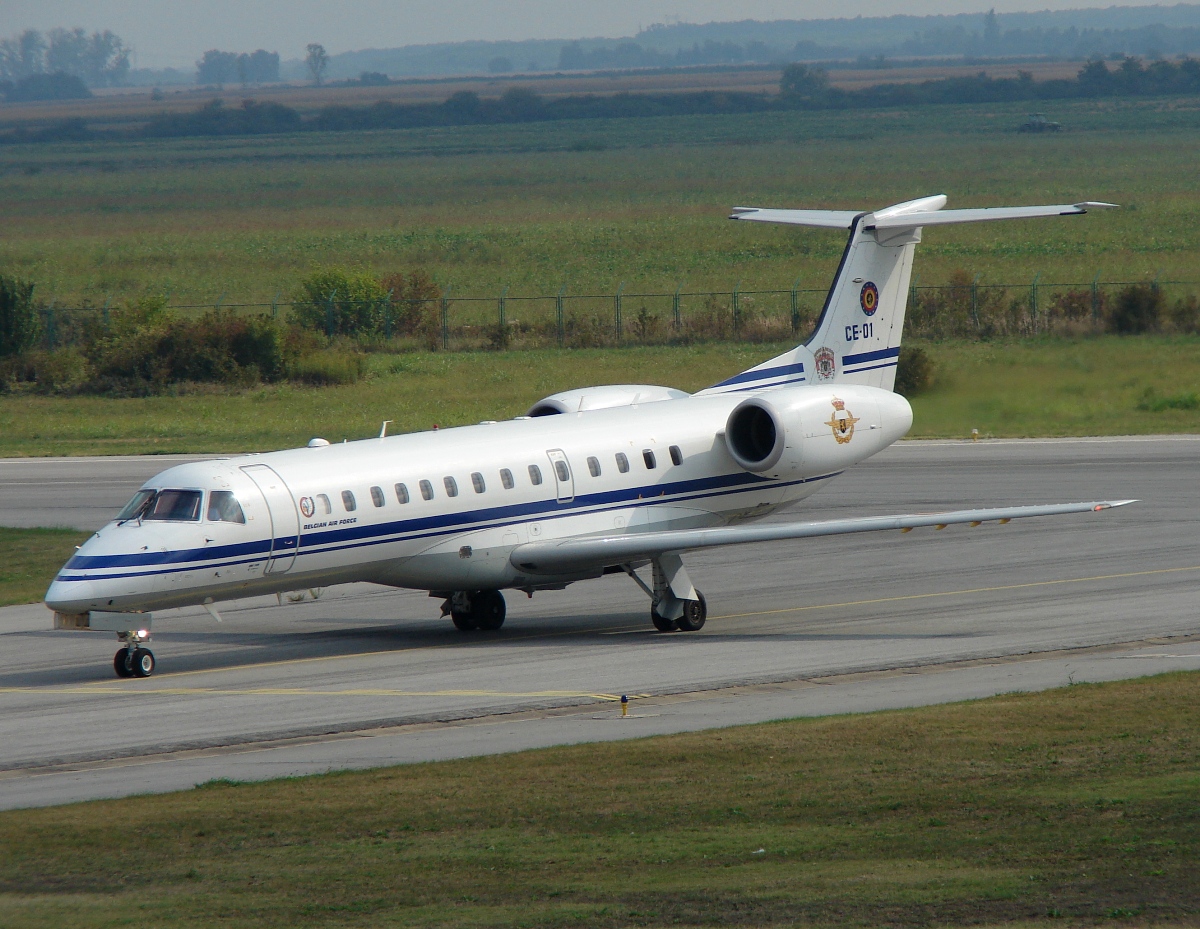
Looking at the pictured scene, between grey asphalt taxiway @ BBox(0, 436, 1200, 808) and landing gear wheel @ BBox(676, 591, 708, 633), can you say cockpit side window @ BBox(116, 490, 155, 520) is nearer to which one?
grey asphalt taxiway @ BBox(0, 436, 1200, 808)

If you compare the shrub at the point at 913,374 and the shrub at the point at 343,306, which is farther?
the shrub at the point at 343,306

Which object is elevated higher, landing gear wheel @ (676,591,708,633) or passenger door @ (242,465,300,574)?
passenger door @ (242,465,300,574)

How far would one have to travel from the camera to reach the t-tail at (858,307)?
31.4 m

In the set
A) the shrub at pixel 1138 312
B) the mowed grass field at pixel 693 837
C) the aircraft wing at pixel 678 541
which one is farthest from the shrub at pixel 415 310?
the mowed grass field at pixel 693 837

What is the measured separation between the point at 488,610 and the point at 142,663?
594 cm

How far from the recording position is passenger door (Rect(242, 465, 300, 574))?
2427 centimetres

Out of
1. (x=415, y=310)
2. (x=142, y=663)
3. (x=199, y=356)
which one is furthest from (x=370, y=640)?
(x=415, y=310)

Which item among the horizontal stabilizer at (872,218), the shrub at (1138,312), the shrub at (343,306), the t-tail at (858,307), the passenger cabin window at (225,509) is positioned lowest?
the shrub at (343,306)

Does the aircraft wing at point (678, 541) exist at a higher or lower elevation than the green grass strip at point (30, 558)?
higher

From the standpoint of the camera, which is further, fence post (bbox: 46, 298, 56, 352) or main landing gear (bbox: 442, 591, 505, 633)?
fence post (bbox: 46, 298, 56, 352)

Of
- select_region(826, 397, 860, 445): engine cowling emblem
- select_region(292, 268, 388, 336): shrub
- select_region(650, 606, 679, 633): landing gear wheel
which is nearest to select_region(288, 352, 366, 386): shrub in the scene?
select_region(292, 268, 388, 336): shrub

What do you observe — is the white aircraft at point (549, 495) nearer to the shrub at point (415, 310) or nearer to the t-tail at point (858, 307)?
the t-tail at point (858, 307)

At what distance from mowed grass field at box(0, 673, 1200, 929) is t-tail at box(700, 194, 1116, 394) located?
12855mm

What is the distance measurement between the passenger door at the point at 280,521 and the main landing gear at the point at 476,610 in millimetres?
3895
